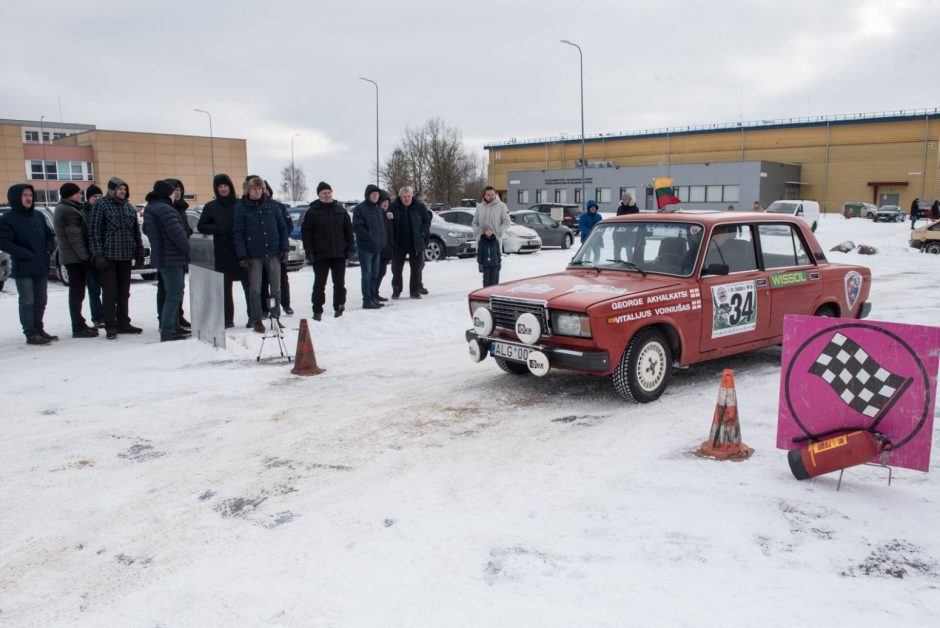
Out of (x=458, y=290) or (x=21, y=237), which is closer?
(x=21, y=237)

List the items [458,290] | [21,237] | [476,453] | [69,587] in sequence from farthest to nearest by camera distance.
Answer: [458,290] → [21,237] → [476,453] → [69,587]

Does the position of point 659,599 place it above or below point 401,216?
below

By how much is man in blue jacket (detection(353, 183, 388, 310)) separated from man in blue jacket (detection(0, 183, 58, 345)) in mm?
4257

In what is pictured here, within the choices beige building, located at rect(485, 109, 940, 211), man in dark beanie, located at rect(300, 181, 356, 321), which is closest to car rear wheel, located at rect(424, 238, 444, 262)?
man in dark beanie, located at rect(300, 181, 356, 321)

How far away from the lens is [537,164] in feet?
291

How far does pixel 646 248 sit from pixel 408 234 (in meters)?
6.43

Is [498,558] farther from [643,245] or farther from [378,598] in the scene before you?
[643,245]

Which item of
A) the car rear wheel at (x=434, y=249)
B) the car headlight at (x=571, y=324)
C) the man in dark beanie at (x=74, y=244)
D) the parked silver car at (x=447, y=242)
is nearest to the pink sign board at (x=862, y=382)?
the car headlight at (x=571, y=324)

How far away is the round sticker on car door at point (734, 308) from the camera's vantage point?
22.1 feet

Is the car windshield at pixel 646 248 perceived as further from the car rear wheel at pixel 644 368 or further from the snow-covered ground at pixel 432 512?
the snow-covered ground at pixel 432 512

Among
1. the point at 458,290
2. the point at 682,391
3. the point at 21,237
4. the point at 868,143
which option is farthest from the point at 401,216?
the point at 868,143

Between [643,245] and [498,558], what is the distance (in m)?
4.25

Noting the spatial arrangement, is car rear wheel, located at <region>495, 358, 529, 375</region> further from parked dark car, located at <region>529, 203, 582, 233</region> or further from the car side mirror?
parked dark car, located at <region>529, 203, 582, 233</region>

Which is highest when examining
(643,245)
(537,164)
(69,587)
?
(537,164)
